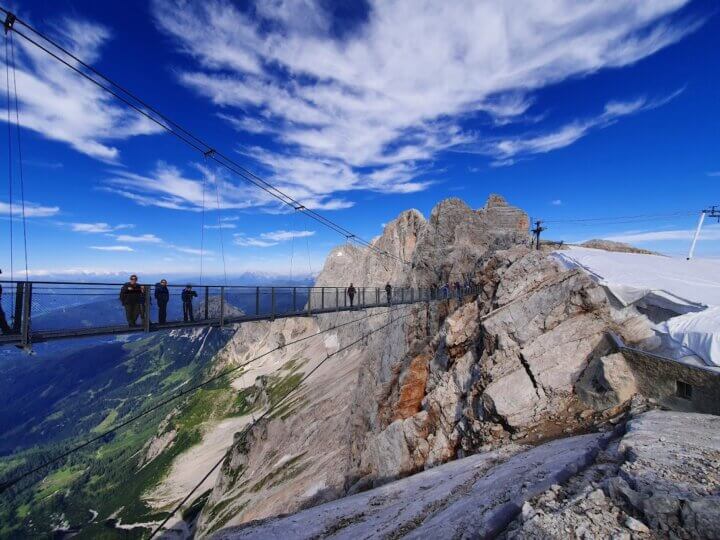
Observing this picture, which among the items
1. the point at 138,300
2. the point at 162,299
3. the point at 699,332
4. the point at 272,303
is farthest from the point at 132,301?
the point at 699,332

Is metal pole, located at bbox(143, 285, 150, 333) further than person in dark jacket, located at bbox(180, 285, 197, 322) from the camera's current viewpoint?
No

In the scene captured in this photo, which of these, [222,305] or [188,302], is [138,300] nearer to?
[188,302]

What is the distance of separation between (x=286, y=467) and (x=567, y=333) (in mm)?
37242

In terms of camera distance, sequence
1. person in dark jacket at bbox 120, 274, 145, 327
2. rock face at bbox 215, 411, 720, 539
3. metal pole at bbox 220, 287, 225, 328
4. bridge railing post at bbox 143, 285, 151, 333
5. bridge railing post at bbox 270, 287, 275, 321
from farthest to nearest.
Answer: bridge railing post at bbox 270, 287, 275, 321, metal pole at bbox 220, 287, 225, 328, bridge railing post at bbox 143, 285, 151, 333, person in dark jacket at bbox 120, 274, 145, 327, rock face at bbox 215, 411, 720, 539

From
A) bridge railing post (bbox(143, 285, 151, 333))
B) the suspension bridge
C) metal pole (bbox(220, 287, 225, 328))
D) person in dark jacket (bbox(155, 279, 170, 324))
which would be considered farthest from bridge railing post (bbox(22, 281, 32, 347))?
metal pole (bbox(220, 287, 225, 328))

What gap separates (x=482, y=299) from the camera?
2447 centimetres

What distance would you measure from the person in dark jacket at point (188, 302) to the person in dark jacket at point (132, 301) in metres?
1.47

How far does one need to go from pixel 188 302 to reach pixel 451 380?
605 inches

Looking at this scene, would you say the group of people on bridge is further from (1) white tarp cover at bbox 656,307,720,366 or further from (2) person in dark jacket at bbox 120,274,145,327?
(1) white tarp cover at bbox 656,307,720,366

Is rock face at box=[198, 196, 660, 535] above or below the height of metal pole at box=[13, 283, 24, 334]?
below

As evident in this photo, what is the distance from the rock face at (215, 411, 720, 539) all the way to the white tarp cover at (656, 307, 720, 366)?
99.4 inches

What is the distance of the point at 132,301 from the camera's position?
1042 centimetres

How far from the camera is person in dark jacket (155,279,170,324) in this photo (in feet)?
36.6

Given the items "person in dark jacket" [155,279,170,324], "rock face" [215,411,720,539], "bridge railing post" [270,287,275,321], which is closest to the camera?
"rock face" [215,411,720,539]
